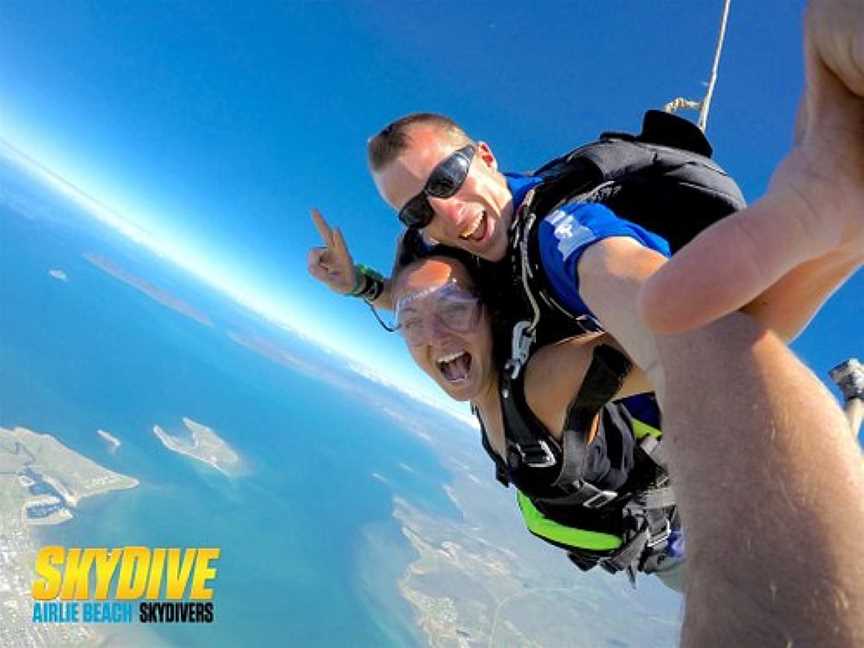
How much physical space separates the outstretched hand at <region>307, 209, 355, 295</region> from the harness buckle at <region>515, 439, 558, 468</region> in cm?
130

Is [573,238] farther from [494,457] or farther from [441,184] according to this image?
[494,457]

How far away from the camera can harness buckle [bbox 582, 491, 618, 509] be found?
74.0 inches

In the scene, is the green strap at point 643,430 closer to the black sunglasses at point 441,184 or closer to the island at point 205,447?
the black sunglasses at point 441,184

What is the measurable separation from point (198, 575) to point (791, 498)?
11609mm

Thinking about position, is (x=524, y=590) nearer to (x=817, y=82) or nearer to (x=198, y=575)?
(x=198, y=575)

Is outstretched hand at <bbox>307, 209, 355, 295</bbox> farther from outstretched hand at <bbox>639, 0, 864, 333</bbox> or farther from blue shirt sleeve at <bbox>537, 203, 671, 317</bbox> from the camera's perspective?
outstretched hand at <bbox>639, 0, 864, 333</bbox>

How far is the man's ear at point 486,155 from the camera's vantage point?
202 centimetres

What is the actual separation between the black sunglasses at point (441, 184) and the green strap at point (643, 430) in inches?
42.1

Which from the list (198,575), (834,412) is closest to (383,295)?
(834,412)

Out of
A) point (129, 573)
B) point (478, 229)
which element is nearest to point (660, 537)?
point (478, 229)

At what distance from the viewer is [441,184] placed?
1900 millimetres

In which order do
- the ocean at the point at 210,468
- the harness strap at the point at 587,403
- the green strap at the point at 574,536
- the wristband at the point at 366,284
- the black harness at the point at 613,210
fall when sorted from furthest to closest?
the ocean at the point at 210,468 < the wristband at the point at 366,284 < the green strap at the point at 574,536 < the black harness at the point at 613,210 < the harness strap at the point at 587,403

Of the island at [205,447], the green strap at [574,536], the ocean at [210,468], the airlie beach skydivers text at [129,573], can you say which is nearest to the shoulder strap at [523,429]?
the green strap at [574,536]

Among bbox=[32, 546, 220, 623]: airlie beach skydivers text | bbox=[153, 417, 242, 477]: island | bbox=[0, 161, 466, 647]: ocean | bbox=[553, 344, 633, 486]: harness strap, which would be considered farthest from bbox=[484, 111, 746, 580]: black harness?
bbox=[153, 417, 242, 477]: island
